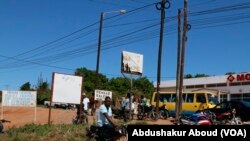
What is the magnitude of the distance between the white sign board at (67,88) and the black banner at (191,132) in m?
14.2

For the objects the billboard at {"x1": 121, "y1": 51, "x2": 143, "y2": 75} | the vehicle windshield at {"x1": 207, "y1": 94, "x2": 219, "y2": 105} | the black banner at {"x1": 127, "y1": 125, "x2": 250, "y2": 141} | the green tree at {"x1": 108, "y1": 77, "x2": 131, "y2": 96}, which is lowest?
the black banner at {"x1": 127, "y1": 125, "x2": 250, "y2": 141}

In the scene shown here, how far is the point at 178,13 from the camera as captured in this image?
1468 inches

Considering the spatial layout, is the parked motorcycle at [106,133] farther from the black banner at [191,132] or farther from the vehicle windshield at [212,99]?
the vehicle windshield at [212,99]

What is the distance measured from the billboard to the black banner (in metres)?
19.4

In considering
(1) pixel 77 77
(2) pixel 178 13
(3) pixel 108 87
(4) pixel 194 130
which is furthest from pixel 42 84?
(4) pixel 194 130

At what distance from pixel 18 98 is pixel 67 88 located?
742cm

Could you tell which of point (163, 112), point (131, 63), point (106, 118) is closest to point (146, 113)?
point (131, 63)

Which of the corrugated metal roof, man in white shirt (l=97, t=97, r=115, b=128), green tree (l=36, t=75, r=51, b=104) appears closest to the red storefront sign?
the corrugated metal roof

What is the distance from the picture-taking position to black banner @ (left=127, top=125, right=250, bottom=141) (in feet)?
35.4

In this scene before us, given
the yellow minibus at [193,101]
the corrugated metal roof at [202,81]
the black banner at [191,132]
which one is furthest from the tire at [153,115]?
the corrugated metal roof at [202,81]

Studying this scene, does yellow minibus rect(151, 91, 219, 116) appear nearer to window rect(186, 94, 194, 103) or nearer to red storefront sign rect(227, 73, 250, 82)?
window rect(186, 94, 194, 103)

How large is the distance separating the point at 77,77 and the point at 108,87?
74602 millimetres

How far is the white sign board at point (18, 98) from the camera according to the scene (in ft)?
104

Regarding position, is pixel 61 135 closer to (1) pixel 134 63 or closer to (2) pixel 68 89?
(2) pixel 68 89
